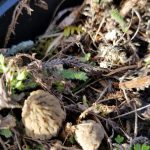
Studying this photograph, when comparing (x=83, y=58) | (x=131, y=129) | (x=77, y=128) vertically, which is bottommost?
(x=131, y=129)

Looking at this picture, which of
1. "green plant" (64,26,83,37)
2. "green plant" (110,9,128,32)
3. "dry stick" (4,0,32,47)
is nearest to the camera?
"dry stick" (4,0,32,47)

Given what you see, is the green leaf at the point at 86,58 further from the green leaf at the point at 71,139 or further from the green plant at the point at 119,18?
the green leaf at the point at 71,139

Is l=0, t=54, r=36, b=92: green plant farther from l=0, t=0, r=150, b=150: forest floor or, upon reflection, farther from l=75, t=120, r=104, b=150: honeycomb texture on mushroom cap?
l=75, t=120, r=104, b=150: honeycomb texture on mushroom cap

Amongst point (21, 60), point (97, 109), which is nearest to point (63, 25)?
point (21, 60)

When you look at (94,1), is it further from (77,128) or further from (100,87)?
(77,128)

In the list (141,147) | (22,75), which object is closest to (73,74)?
(22,75)

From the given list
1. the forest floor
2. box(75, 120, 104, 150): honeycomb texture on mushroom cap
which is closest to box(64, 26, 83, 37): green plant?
the forest floor

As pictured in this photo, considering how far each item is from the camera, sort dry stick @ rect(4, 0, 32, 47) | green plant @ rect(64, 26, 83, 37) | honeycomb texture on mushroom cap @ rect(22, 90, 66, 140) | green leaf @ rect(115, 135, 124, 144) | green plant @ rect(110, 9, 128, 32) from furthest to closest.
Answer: green plant @ rect(64, 26, 83, 37)
green plant @ rect(110, 9, 128, 32)
dry stick @ rect(4, 0, 32, 47)
green leaf @ rect(115, 135, 124, 144)
honeycomb texture on mushroom cap @ rect(22, 90, 66, 140)
